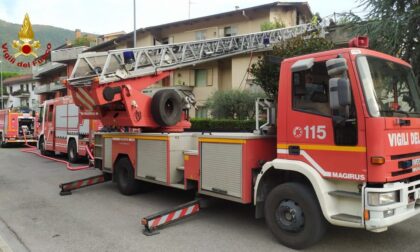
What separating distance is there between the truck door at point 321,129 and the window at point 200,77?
2612cm

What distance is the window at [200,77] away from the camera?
31.2 meters

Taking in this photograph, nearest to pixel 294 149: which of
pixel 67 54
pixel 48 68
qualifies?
pixel 67 54

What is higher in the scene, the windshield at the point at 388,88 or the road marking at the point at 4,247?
the windshield at the point at 388,88

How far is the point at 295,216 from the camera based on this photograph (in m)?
5.06

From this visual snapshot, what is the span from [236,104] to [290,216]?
17946 millimetres

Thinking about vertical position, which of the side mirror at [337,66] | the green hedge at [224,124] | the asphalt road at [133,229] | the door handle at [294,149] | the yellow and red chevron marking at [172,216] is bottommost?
the asphalt road at [133,229]

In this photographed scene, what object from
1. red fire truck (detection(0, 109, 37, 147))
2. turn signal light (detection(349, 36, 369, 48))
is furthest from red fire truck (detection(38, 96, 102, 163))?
turn signal light (detection(349, 36, 369, 48))

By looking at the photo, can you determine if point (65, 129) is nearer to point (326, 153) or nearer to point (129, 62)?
point (129, 62)

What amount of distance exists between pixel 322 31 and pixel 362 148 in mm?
19090

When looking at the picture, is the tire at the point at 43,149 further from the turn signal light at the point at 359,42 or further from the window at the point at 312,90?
the turn signal light at the point at 359,42

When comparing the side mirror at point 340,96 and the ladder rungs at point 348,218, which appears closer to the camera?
the side mirror at point 340,96

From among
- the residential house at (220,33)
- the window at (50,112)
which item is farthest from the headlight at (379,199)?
the residential house at (220,33)

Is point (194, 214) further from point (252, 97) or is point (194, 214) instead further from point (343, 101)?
point (252, 97)

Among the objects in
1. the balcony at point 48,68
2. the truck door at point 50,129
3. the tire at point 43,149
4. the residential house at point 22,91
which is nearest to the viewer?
the truck door at point 50,129
